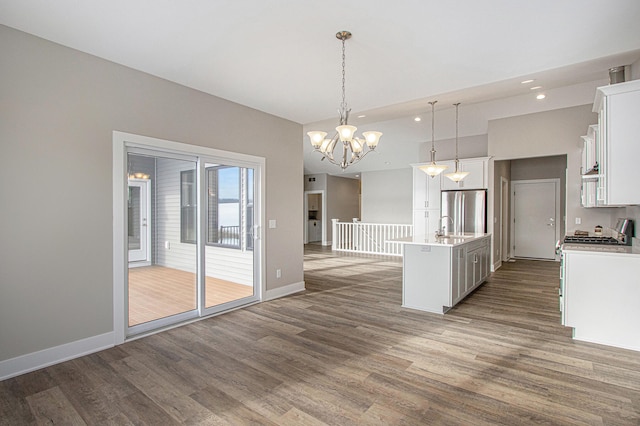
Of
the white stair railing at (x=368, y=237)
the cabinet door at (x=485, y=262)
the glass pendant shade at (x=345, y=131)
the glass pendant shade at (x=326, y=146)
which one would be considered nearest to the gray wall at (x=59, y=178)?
the glass pendant shade at (x=326, y=146)

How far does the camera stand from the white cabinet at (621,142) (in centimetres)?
288

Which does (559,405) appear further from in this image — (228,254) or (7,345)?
(7,345)

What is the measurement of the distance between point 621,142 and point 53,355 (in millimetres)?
5451

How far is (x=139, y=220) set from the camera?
Answer: 12.2 feet

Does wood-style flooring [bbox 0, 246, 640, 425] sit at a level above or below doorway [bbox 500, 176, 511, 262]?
below

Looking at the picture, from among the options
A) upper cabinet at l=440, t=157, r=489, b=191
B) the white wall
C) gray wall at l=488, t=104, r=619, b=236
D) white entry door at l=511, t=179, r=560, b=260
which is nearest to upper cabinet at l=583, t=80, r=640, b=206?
gray wall at l=488, t=104, r=619, b=236

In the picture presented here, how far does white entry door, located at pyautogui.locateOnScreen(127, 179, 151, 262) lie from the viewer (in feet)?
11.8

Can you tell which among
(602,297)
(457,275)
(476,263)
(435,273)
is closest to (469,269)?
(476,263)

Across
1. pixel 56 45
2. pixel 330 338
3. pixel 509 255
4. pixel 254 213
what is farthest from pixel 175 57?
pixel 509 255

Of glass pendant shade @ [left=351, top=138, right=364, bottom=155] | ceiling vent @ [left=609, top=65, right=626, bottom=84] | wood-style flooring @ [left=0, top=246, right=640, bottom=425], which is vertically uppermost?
ceiling vent @ [left=609, top=65, right=626, bottom=84]

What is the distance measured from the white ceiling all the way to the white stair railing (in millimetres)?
6221

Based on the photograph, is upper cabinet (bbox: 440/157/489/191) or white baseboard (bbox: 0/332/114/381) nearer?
white baseboard (bbox: 0/332/114/381)

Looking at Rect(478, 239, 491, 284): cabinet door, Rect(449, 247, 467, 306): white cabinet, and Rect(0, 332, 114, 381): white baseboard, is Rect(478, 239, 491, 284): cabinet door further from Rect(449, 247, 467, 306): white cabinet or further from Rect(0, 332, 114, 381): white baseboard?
Rect(0, 332, 114, 381): white baseboard

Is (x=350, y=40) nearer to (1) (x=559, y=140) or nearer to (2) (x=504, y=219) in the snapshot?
(1) (x=559, y=140)
